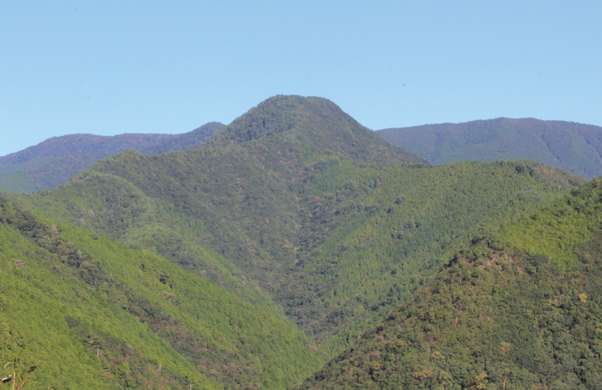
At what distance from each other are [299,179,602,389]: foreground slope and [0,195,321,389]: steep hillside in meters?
29.0

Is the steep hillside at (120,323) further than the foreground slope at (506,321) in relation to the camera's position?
Yes

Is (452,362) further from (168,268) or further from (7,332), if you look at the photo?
(168,268)

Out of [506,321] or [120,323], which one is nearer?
[506,321]

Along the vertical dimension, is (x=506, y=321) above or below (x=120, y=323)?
above

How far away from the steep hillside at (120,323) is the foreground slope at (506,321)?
95.0 ft

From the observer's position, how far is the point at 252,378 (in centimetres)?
14562

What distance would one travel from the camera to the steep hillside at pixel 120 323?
9619 centimetres

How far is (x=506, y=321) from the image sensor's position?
341ft

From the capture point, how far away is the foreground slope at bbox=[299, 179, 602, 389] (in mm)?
95500

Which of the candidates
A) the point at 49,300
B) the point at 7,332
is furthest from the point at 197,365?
the point at 7,332

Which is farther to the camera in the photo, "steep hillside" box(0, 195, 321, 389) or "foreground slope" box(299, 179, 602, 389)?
"steep hillside" box(0, 195, 321, 389)

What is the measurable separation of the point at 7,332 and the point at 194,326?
64.3 m

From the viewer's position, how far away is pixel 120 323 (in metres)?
126

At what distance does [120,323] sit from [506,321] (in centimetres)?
6981
